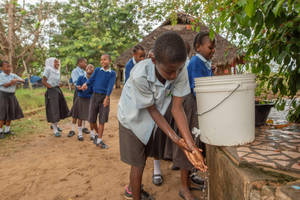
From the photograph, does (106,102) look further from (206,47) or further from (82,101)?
(206,47)

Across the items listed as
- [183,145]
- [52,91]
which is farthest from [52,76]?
[183,145]

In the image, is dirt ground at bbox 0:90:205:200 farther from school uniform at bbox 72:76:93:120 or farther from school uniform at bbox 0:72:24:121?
school uniform at bbox 0:72:24:121

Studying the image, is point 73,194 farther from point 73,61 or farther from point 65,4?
point 65,4

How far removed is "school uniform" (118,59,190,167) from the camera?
168cm

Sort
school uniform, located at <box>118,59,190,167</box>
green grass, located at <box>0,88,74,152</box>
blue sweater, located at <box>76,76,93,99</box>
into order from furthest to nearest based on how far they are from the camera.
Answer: blue sweater, located at <box>76,76,93,99</box>
green grass, located at <box>0,88,74,152</box>
school uniform, located at <box>118,59,190,167</box>

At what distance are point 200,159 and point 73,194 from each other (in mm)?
1615

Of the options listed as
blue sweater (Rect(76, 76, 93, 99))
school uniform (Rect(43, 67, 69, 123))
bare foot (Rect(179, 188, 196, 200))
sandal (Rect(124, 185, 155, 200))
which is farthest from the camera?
school uniform (Rect(43, 67, 69, 123))

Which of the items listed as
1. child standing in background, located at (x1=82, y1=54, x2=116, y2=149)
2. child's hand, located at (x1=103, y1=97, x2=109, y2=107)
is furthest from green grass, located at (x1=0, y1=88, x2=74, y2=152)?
child's hand, located at (x1=103, y1=97, x2=109, y2=107)

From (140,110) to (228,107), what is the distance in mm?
710

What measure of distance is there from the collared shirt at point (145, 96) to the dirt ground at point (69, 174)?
974 millimetres

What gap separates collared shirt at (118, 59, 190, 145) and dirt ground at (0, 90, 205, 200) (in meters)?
0.97

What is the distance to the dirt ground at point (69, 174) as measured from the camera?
2383mm

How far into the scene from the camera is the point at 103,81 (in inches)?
156

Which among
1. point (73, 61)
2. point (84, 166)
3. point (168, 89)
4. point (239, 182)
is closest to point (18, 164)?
point (84, 166)
